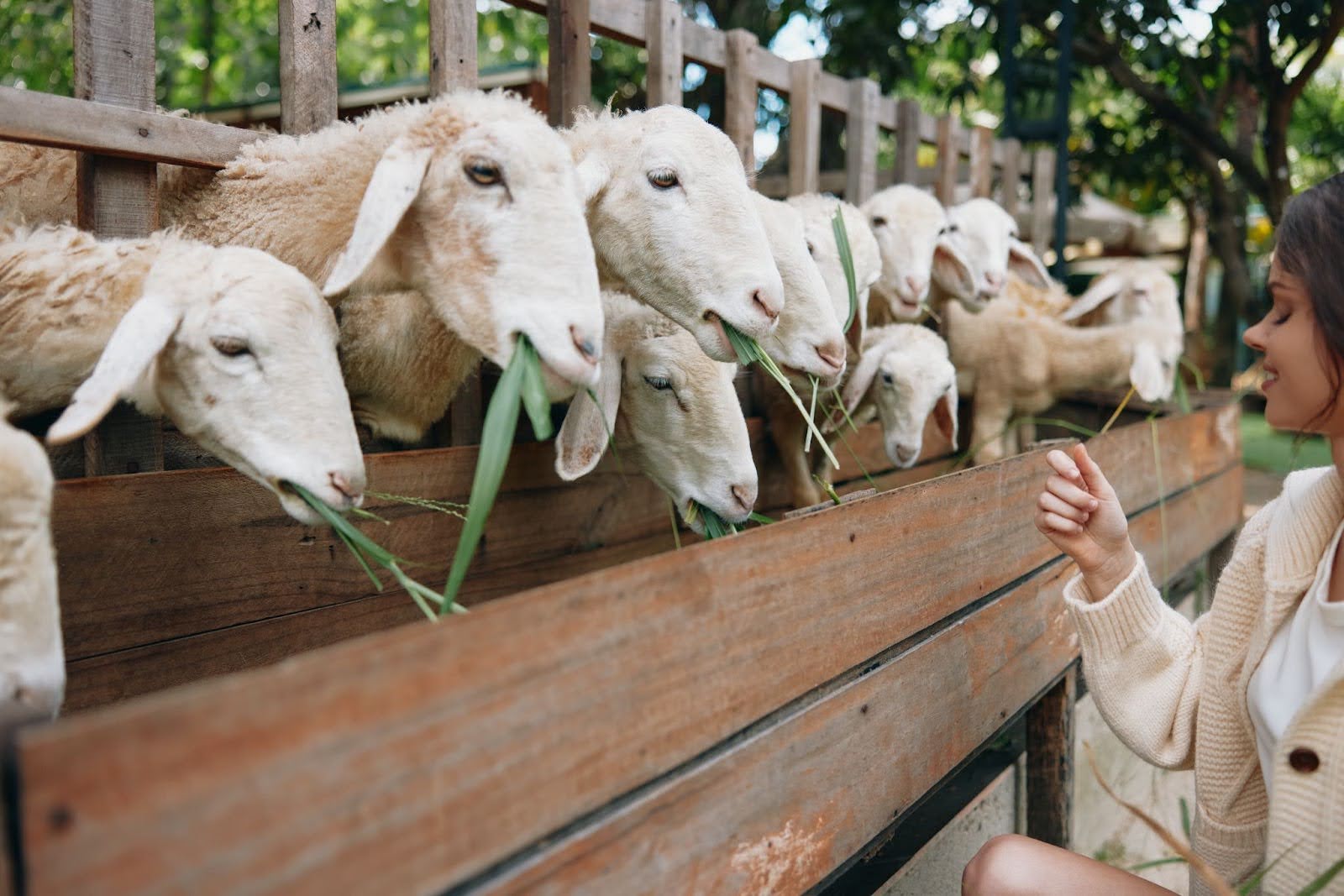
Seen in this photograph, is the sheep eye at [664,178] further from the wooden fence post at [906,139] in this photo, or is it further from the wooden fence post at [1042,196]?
the wooden fence post at [1042,196]

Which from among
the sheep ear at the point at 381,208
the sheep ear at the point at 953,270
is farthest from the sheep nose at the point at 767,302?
the sheep ear at the point at 953,270

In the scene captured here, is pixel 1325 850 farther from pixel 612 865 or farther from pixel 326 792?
pixel 326 792

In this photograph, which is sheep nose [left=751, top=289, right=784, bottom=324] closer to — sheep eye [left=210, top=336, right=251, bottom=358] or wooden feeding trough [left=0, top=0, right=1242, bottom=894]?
wooden feeding trough [left=0, top=0, right=1242, bottom=894]

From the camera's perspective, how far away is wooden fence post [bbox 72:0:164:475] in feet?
5.46

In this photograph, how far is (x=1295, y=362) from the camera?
4.81ft

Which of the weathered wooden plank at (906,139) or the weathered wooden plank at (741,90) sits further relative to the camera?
the weathered wooden plank at (906,139)

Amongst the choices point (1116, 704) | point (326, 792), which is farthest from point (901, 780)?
point (326, 792)

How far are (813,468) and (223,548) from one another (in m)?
2.10

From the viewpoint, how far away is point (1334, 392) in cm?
143

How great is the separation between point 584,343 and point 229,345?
0.47 metres

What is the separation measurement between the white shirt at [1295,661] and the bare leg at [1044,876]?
0.85 ft

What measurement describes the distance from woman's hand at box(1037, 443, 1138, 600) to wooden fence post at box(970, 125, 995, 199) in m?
3.34

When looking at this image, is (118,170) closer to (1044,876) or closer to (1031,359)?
(1044,876)

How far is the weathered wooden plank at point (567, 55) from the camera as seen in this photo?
99.1 inches
